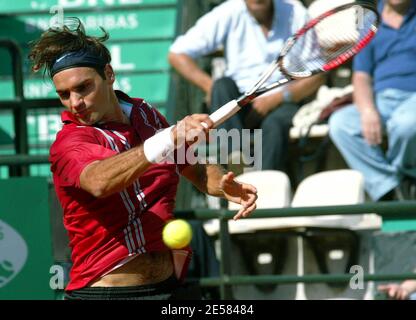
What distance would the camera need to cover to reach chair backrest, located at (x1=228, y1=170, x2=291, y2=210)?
677cm

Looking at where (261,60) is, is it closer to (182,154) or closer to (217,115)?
(182,154)

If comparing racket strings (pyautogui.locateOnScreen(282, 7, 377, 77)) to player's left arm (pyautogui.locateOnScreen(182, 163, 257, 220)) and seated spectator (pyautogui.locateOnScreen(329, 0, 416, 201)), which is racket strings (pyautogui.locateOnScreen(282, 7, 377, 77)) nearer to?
player's left arm (pyautogui.locateOnScreen(182, 163, 257, 220))

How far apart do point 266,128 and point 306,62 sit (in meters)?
1.79

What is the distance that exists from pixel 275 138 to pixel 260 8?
1035 mm

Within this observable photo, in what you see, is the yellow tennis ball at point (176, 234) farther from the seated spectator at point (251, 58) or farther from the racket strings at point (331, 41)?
the seated spectator at point (251, 58)

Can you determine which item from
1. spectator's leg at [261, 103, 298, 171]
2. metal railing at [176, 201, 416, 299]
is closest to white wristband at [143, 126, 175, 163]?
metal railing at [176, 201, 416, 299]

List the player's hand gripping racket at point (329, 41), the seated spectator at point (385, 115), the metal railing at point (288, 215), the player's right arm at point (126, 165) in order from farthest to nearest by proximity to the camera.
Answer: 1. the seated spectator at point (385, 115)
2. the metal railing at point (288, 215)
3. the player's hand gripping racket at point (329, 41)
4. the player's right arm at point (126, 165)

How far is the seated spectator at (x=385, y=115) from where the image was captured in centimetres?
687

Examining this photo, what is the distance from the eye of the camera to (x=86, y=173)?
13.7 feet

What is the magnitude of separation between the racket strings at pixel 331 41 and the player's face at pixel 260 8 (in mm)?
1883

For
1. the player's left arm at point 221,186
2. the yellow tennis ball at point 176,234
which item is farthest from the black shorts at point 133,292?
the player's left arm at point 221,186

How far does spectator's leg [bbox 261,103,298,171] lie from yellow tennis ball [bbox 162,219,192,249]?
8.34 ft

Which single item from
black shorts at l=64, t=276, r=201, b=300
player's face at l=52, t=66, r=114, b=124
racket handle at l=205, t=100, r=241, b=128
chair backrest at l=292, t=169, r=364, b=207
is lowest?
black shorts at l=64, t=276, r=201, b=300
